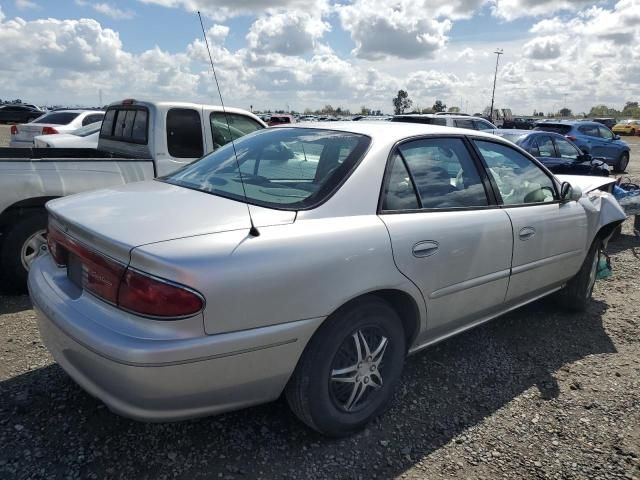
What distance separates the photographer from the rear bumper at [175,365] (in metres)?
2.02

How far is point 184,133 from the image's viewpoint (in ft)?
19.0

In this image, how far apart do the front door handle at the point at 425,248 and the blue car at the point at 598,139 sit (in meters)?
15.2

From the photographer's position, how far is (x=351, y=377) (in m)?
2.65

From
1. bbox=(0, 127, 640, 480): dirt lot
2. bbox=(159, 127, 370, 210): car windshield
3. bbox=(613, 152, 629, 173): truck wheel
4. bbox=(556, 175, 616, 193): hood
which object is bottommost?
bbox=(613, 152, 629, 173): truck wheel

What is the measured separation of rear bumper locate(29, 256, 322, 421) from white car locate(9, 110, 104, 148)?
442 inches

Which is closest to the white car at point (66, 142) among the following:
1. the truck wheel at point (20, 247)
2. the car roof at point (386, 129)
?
the truck wheel at point (20, 247)

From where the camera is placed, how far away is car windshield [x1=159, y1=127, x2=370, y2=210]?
2.67 metres

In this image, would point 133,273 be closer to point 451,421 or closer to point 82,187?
point 451,421

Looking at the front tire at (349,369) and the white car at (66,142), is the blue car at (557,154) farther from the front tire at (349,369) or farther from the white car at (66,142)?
the front tire at (349,369)

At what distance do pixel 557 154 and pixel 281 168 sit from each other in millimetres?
8551

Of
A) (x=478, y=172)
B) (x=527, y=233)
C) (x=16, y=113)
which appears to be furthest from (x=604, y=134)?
(x=16, y=113)

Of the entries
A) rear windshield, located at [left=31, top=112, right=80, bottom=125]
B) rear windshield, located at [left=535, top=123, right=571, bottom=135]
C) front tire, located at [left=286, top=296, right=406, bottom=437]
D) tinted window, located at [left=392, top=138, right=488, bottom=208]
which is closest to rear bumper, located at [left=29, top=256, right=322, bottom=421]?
front tire, located at [left=286, top=296, right=406, bottom=437]

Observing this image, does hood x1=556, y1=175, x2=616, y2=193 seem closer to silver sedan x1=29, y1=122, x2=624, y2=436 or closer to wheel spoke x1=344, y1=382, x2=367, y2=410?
silver sedan x1=29, y1=122, x2=624, y2=436

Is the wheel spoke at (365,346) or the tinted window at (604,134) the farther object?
the tinted window at (604,134)
